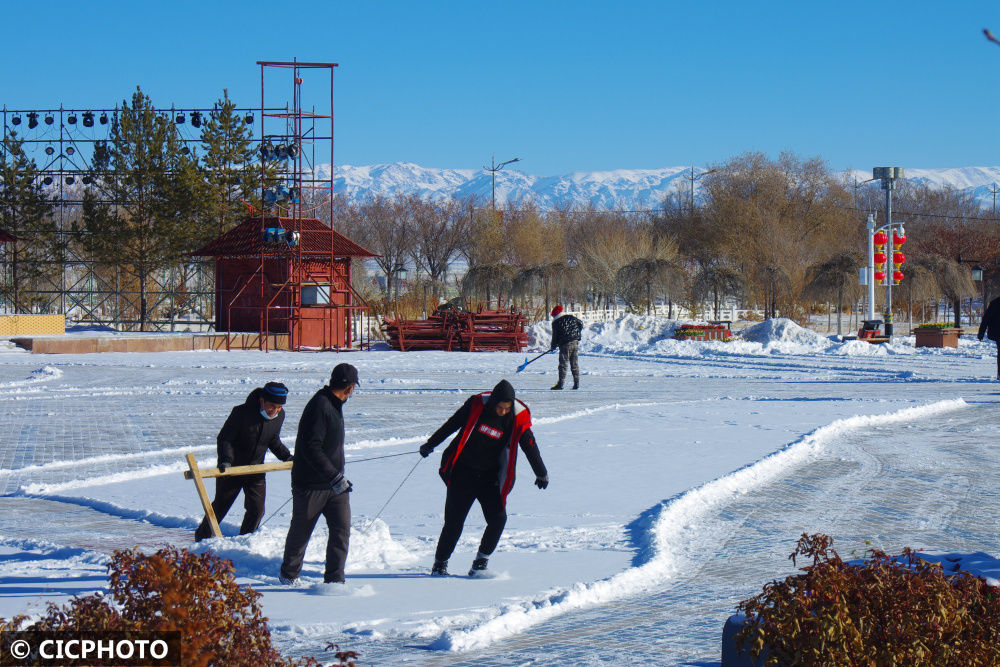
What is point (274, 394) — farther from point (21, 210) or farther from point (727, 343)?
point (21, 210)

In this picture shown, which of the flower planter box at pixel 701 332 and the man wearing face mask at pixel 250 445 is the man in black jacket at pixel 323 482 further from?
the flower planter box at pixel 701 332

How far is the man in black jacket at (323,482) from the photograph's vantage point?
6.59 meters

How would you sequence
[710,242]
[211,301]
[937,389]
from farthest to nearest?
[710,242]
[211,301]
[937,389]

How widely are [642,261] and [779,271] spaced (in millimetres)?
7208

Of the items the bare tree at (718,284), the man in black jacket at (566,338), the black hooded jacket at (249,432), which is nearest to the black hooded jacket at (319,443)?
the black hooded jacket at (249,432)

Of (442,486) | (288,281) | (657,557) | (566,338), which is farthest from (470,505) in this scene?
(288,281)

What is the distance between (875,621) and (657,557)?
411 centimetres

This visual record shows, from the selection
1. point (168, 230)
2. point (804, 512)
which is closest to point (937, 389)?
point (804, 512)

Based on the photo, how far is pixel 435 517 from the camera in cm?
898

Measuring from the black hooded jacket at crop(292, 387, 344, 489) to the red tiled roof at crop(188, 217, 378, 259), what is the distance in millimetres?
30686

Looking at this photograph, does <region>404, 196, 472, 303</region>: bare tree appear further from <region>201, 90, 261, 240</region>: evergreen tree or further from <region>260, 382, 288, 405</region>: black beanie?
<region>260, 382, 288, 405</region>: black beanie

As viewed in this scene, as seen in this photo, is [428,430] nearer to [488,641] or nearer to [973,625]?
[488,641]

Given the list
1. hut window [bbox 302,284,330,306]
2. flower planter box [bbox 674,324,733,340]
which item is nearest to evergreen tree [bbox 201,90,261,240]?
hut window [bbox 302,284,330,306]

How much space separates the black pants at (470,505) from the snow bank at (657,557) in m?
0.67
